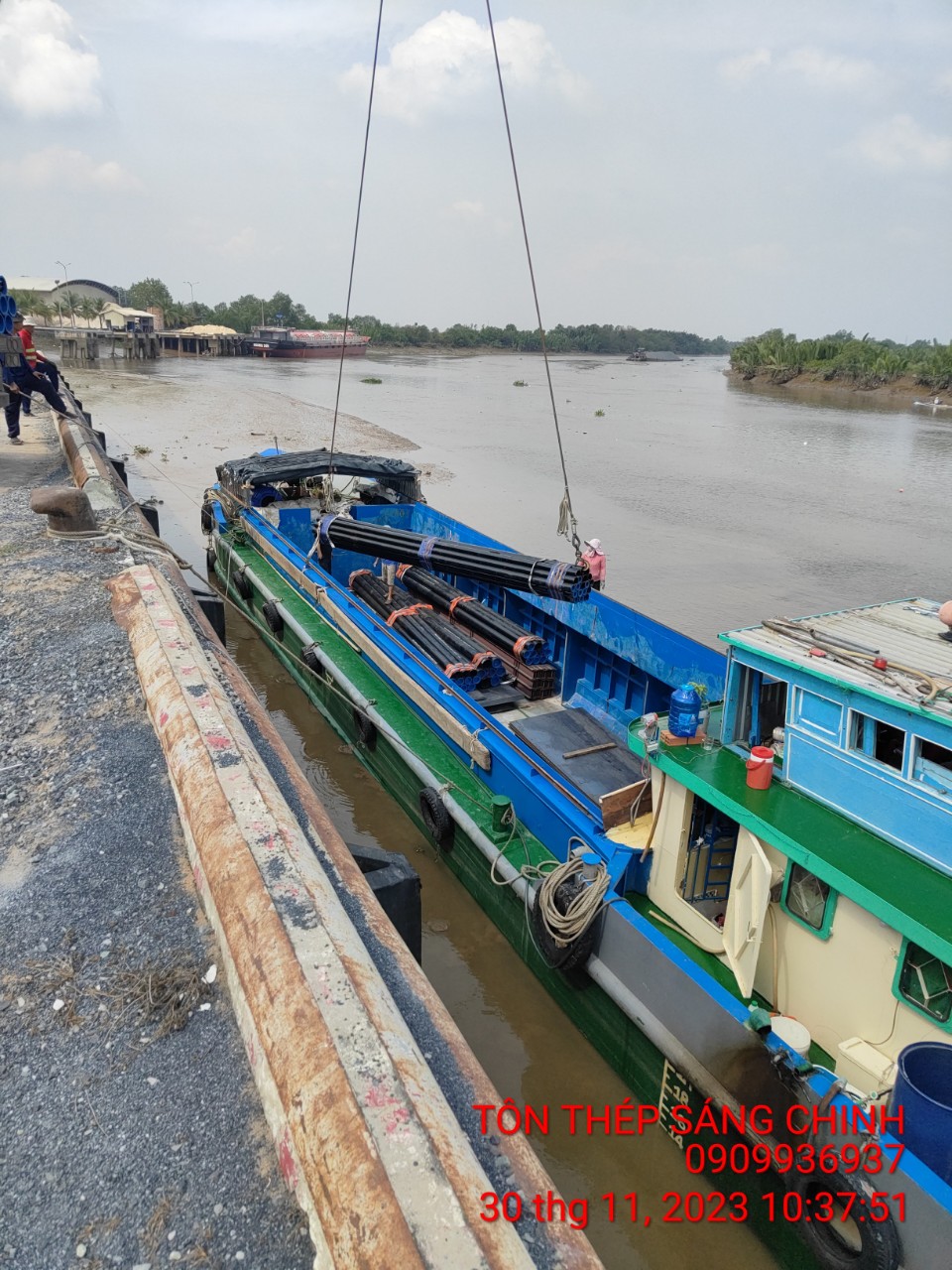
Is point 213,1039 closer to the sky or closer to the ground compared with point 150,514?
closer to the ground

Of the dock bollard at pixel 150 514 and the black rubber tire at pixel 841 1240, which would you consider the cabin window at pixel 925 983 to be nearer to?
the black rubber tire at pixel 841 1240

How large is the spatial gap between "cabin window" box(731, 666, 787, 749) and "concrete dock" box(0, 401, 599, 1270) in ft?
8.65

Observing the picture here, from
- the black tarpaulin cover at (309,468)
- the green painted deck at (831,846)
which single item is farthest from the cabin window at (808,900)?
the black tarpaulin cover at (309,468)

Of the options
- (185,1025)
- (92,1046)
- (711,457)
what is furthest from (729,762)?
(711,457)

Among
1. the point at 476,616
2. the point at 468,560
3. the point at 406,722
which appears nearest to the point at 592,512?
the point at 476,616

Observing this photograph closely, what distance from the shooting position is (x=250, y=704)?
6.27 m

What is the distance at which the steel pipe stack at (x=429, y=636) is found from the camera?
864 centimetres

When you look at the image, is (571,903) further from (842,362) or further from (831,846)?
(842,362)

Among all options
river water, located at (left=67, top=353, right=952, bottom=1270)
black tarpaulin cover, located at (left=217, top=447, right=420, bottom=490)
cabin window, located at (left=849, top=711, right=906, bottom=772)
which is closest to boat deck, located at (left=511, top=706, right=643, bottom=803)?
river water, located at (left=67, top=353, right=952, bottom=1270)

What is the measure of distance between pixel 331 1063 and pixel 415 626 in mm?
7057

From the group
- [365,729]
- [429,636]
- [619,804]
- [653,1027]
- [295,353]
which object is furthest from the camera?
[295,353]

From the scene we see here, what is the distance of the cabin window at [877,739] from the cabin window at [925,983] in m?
0.93

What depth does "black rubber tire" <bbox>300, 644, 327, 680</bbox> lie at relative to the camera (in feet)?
32.0

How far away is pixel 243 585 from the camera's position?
13.1 meters
